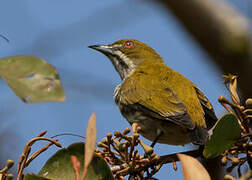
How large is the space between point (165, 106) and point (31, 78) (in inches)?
72.3

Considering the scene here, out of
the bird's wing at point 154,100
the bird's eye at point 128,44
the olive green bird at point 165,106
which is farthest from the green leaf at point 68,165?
the bird's eye at point 128,44

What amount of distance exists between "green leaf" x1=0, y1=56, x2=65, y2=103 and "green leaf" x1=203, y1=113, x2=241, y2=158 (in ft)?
2.96

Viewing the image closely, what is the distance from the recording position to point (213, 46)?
23.4 feet

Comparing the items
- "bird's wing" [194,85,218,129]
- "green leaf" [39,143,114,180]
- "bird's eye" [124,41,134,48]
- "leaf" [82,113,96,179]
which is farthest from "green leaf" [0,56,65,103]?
"bird's eye" [124,41,134,48]

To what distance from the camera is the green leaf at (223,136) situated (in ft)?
7.79

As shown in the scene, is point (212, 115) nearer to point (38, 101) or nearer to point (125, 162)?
point (125, 162)

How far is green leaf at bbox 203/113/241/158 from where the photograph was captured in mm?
2373

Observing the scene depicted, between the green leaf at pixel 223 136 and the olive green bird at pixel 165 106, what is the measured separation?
32.8 inches

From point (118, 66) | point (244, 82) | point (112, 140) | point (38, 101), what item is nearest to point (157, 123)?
point (112, 140)

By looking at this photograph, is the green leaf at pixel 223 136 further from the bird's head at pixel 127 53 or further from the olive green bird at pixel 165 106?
the bird's head at pixel 127 53

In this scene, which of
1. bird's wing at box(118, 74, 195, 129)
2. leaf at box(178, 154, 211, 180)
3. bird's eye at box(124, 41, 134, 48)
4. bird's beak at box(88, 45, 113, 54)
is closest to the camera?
leaf at box(178, 154, 211, 180)

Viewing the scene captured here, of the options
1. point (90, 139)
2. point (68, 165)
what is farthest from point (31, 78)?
point (68, 165)

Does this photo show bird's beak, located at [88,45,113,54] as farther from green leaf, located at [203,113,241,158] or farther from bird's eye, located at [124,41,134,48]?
green leaf, located at [203,113,241,158]

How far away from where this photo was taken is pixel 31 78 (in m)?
2.16
